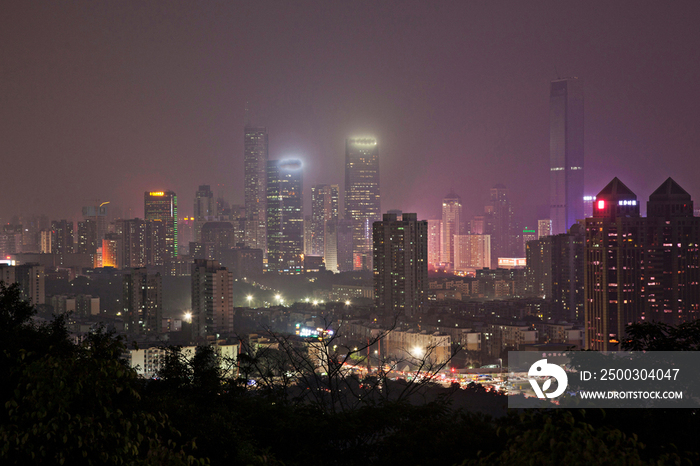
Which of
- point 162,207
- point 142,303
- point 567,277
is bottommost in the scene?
point 142,303

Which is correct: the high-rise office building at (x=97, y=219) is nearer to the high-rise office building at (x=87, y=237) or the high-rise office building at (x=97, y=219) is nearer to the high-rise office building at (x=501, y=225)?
the high-rise office building at (x=87, y=237)

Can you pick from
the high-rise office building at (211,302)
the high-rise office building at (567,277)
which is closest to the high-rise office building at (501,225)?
the high-rise office building at (567,277)

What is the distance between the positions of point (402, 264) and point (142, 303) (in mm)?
11014

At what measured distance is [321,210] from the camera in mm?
68562

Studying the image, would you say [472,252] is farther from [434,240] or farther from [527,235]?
[527,235]

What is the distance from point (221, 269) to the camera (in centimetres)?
2425

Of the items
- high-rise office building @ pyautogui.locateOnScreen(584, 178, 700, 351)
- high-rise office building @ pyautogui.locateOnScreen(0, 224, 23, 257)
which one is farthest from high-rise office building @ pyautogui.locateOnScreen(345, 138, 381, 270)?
high-rise office building @ pyautogui.locateOnScreen(584, 178, 700, 351)

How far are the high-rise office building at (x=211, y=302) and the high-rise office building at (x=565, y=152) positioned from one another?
43.8 meters

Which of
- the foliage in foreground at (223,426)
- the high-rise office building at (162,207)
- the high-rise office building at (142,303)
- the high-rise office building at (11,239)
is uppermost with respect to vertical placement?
the high-rise office building at (162,207)

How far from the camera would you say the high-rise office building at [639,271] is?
63.8 feet

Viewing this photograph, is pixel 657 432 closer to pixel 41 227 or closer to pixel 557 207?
pixel 41 227

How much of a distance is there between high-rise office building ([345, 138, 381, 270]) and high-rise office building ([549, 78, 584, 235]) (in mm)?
18796

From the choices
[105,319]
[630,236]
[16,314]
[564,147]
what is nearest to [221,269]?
[105,319]

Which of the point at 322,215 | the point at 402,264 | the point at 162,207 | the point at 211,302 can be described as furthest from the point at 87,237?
the point at 402,264
